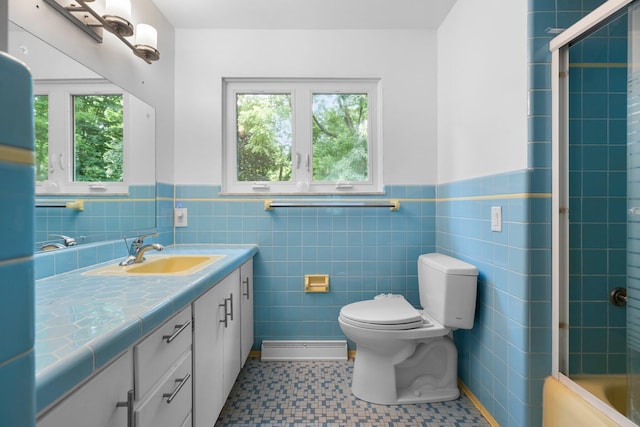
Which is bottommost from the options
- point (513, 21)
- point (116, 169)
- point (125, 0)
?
point (116, 169)

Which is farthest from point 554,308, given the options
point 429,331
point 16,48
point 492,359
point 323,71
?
point 16,48

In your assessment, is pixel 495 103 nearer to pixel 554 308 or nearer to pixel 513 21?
pixel 513 21

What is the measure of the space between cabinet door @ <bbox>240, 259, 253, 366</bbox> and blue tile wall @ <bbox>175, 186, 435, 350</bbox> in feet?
0.37

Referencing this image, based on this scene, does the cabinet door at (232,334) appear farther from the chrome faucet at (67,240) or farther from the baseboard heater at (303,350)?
the chrome faucet at (67,240)

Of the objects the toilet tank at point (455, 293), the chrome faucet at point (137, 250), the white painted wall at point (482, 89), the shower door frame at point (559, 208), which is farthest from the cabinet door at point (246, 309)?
the shower door frame at point (559, 208)

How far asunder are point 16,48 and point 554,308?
2.27m

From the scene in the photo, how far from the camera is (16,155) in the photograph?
34 cm

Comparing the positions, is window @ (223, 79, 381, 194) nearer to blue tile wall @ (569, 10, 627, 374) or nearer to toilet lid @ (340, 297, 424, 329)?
toilet lid @ (340, 297, 424, 329)

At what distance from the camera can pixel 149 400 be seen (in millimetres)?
885

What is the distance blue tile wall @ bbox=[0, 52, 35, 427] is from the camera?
12.6 inches

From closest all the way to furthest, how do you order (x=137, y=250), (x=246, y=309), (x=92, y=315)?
(x=92, y=315), (x=137, y=250), (x=246, y=309)

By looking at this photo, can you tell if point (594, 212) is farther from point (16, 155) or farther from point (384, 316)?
point (16, 155)

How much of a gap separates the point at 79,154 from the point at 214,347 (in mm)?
1011

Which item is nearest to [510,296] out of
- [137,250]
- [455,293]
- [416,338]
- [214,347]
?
[455,293]
